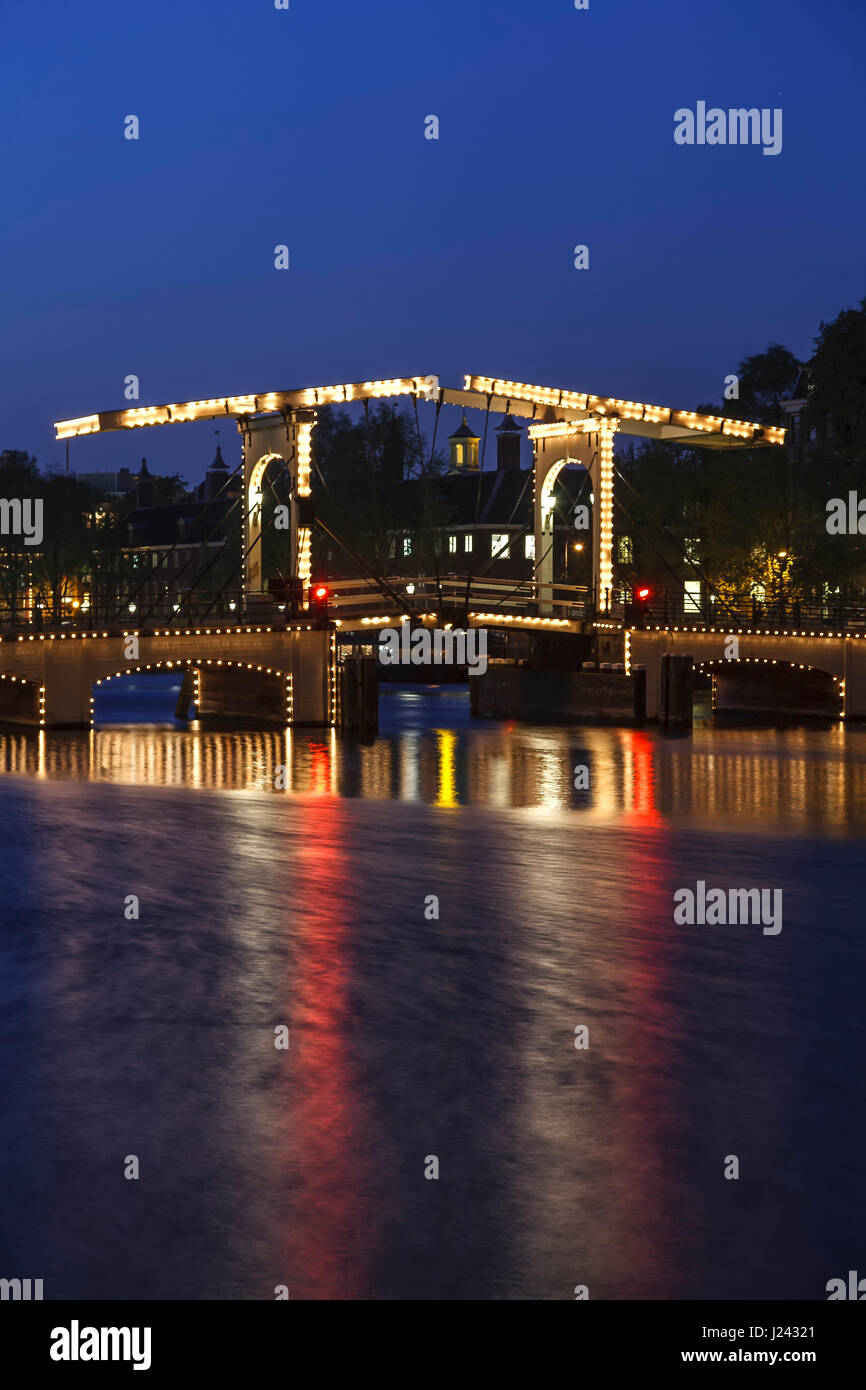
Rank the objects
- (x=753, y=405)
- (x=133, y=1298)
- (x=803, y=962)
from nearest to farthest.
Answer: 1. (x=133, y=1298)
2. (x=803, y=962)
3. (x=753, y=405)

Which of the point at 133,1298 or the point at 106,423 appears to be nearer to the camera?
the point at 133,1298

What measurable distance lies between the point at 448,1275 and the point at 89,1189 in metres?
1.80

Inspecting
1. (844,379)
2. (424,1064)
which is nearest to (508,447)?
(844,379)

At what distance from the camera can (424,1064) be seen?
9.13m

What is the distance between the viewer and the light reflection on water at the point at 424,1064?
652cm

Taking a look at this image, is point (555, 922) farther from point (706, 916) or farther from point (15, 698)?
point (15, 698)

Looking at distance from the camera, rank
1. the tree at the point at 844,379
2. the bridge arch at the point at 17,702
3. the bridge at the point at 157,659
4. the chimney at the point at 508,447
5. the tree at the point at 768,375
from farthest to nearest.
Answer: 1. the chimney at the point at 508,447
2. the tree at the point at 768,375
3. the tree at the point at 844,379
4. the bridge arch at the point at 17,702
5. the bridge at the point at 157,659

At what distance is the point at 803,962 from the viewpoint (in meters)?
12.2

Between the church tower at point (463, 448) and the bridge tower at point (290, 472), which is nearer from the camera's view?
the bridge tower at point (290, 472)

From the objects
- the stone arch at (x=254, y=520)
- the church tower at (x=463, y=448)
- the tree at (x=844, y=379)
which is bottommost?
the stone arch at (x=254, y=520)

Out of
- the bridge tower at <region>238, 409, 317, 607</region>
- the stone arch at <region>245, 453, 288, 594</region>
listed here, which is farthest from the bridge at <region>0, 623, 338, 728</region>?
the stone arch at <region>245, 453, 288, 594</region>

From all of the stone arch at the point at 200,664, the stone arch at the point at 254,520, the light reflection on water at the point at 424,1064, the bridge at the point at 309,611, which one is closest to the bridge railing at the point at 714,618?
the bridge at the point at 309,611

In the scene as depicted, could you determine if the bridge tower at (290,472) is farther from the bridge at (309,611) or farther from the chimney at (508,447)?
Result: the chimney at (508,447)

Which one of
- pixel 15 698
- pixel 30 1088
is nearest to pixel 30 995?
pixel 30 1088
